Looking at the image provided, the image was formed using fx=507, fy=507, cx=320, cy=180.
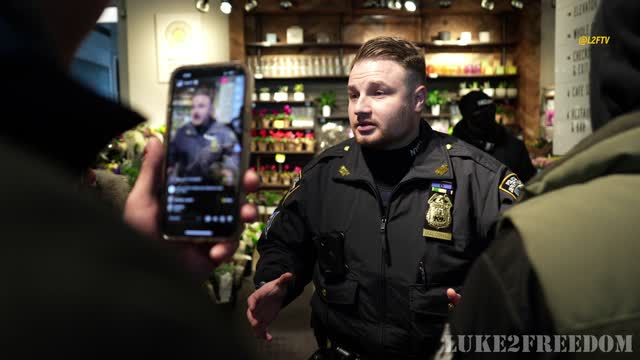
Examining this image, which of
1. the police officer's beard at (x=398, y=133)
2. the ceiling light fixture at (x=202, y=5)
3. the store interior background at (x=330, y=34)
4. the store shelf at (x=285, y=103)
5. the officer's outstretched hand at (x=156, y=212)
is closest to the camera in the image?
the officer's outstretched hand at (x=156, y=212)

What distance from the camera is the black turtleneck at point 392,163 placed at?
1.82 metres

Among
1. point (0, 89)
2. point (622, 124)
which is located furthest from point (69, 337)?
point (622, 124)

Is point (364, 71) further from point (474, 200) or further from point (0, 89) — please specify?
point (0, 89)

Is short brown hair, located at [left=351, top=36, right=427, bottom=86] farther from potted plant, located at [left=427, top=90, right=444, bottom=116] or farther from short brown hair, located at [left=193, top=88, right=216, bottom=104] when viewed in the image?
potted plant, located at [left=427, top=90, right=444, bottom=116]

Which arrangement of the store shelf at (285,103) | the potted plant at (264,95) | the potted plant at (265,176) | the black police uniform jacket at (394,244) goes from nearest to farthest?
the black police uniform jacket at (394,244)
the potted plant at (264,95)
the potted plant at (265,176)
the store shelf at (285,103)

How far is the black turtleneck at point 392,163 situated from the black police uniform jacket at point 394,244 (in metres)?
0.03

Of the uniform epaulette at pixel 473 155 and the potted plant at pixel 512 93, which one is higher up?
the potted plant at pixel 512 93

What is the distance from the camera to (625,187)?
0.64 m

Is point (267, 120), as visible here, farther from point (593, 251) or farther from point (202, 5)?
point (593, 251)

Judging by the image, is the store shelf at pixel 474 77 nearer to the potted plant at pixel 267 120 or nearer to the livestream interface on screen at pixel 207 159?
the potted plant at pixel 267 120

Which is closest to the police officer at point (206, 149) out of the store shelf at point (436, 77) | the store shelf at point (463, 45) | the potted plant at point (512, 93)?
the store shelf at point (436, 77)

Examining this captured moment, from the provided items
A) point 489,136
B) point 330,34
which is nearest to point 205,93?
point 489,136

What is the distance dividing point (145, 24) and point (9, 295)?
832cm

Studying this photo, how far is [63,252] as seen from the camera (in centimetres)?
29
